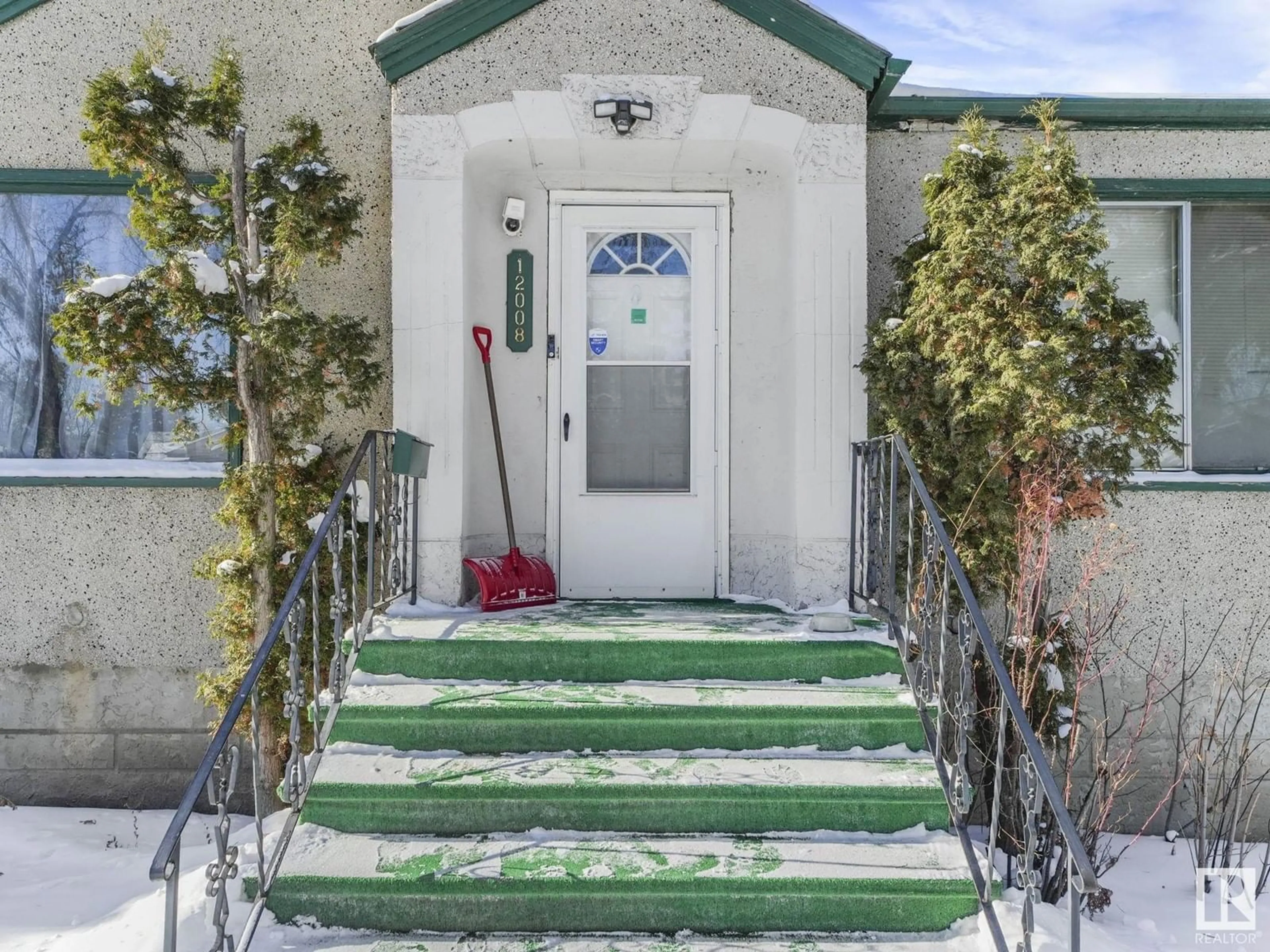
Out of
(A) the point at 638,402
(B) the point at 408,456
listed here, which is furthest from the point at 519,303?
(B) the point at 408,456

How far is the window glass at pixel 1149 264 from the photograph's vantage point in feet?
17.9

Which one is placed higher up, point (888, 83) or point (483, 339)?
point (888, 83)

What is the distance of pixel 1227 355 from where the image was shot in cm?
547

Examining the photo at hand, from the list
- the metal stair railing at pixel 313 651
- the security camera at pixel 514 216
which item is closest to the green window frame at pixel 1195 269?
the security camera at pixel 514 216

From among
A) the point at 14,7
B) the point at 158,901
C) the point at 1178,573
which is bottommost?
the point at 158,901

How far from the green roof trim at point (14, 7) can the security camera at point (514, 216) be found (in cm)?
281

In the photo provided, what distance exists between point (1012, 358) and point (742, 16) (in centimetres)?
229

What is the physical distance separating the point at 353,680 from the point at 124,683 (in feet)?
6.61

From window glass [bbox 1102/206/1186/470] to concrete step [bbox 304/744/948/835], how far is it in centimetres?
333

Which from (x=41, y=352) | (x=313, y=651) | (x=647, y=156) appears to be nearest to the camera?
(x=313, y=651)

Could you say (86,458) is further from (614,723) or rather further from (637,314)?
(614,723)

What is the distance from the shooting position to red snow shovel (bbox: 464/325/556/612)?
4.88 meters

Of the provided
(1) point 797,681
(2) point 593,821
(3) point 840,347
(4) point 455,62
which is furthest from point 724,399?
(2) point 593,821

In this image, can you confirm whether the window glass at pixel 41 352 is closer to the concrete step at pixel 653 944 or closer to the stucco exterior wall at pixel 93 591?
the stucco exterior wall at pixel 93 591
